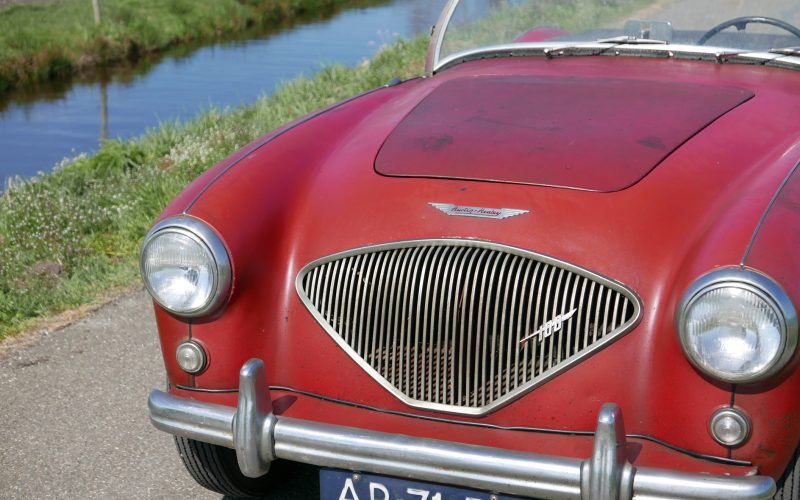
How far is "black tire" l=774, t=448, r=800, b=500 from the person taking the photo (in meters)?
2.44

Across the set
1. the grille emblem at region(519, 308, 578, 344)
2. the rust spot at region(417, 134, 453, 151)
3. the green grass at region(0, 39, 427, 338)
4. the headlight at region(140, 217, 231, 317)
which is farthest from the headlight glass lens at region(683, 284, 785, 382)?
the green grass at region(0, 39, 427, 338)

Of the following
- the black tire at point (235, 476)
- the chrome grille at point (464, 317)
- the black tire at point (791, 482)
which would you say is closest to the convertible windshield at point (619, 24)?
the chrome grille at point (464, 317)

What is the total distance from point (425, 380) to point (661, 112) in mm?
1096

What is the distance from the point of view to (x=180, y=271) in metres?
2.80

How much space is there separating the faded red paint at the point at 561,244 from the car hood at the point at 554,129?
4 cm

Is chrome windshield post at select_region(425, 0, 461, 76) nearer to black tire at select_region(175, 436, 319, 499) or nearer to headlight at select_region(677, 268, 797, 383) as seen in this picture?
black tire at select_region(175, 436, 319, 499)

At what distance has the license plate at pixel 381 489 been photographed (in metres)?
2.53

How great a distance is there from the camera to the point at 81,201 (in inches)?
267

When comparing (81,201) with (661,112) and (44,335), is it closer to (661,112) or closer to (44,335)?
(44,335)

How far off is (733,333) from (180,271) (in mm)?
1438

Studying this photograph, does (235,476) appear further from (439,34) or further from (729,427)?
(439,34)

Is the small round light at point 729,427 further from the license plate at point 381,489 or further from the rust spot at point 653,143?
the rust spot at point 653,143

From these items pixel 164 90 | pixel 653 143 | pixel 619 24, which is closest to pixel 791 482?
pixel 653 143

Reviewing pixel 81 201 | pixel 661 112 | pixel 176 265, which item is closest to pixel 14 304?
pixel 81 201
